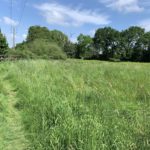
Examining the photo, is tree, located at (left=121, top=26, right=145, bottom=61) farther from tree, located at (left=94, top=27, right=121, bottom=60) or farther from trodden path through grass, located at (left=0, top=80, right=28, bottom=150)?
trodden path through grass, located at (left=0, top=80, right=28, bottom=150)

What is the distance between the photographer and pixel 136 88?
828 centimetres

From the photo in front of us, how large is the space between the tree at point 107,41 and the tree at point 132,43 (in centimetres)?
210

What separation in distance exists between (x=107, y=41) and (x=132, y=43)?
30.4 ft

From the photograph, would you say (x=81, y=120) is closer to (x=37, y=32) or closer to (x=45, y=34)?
(x=37, y=32)

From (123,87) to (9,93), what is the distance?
11.6 feet

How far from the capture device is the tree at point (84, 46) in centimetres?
9594

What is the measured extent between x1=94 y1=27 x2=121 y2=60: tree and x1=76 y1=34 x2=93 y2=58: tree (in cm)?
271

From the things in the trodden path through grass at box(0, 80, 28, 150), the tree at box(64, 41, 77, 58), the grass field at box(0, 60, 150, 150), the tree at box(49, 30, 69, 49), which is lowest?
the trodden path through grass at box(0, 80, 28, 150)

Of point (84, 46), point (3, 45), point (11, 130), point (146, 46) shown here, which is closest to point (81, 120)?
point (11, 130)

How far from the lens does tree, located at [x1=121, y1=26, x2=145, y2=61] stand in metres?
88.5

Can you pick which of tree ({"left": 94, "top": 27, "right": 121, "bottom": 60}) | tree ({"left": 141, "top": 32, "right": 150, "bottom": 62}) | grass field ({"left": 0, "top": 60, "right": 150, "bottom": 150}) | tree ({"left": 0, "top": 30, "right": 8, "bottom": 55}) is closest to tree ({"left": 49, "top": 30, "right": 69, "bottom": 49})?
tree ({"left": 94, "top": 27, "right": 121, "bottom": 60})

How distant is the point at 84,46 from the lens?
98500 mm

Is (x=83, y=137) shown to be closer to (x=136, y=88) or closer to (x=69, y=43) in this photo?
(x=136, y=88)

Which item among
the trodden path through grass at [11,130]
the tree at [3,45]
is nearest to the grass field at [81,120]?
the trodden path through grass at [11,130]
